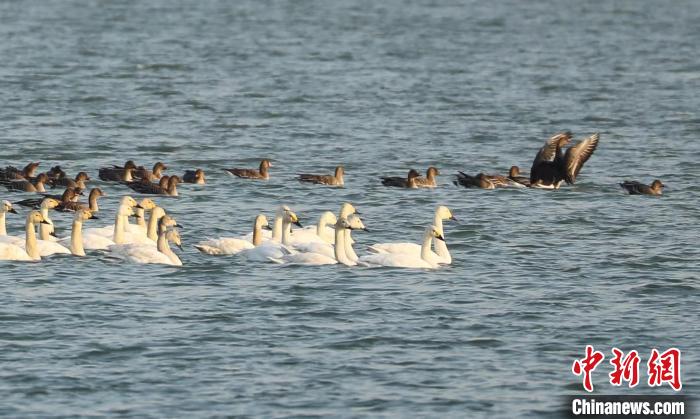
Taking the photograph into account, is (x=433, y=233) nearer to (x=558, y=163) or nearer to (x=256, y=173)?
(x=558, y=163)

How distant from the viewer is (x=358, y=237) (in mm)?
29344

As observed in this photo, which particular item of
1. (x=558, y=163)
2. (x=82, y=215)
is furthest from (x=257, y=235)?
(x=558, y=163)

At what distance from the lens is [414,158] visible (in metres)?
40.0

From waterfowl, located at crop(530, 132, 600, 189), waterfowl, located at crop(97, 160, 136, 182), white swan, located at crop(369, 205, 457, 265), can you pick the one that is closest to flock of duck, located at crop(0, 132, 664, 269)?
white swan, located at crop(369, 205, 457, 265)

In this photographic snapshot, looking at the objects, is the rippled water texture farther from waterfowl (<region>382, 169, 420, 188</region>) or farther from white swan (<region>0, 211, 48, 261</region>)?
waterfowl (<region>382, 169, 420, 188</region>)

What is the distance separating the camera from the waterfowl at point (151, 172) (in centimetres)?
3447

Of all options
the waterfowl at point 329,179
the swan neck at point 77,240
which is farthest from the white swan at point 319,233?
the waterfowl at point 329,179

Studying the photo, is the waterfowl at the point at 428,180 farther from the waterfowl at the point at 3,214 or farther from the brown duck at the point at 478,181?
the waterfowl at the point at 3,214

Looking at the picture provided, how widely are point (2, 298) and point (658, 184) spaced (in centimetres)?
1545

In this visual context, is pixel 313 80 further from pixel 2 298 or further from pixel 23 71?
pixel 2 298

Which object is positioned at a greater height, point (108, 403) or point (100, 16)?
point (100, 16)

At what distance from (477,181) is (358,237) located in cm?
587

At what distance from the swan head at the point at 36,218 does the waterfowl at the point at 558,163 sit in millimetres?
11855

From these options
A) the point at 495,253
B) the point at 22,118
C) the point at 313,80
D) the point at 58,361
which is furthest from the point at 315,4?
the point at 58,361
